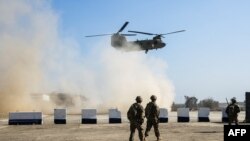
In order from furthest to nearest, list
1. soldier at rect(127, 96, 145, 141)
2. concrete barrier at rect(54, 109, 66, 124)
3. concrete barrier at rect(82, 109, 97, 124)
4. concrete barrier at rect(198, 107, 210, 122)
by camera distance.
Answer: concrete barrier at rect(198, 107, 210, 122)
concrete barrier at rect(54, 109, 66, 124)
concrete barrier at rect(82, 109, 97, 124)
soldier at rect(127, 96, 145, 141)

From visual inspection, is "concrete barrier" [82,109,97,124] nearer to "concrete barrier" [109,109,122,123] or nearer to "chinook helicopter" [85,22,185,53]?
"concrete barrier" [109,109,122,123]

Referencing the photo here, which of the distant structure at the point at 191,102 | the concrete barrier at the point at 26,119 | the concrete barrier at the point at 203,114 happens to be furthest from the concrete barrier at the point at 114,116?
the distant structure at the point at 191,102

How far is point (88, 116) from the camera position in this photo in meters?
32.1

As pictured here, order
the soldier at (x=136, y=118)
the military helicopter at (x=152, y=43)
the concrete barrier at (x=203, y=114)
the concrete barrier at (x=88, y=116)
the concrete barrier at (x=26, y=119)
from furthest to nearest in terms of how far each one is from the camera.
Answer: the military helicopter at (x=152, y=43), the concrete barrier at (x=203, y=114), the concrete barrier at (x=26, y=119), the concrete barrier at (x=88, y=116), the soldier at (x=136, y=118)

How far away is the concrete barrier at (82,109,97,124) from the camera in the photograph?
3187 centimetres

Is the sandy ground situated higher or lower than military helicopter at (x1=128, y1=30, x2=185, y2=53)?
lower

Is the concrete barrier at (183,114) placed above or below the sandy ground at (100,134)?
above

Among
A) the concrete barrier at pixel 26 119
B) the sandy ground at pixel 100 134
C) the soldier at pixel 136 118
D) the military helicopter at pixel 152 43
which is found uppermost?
the military helicopter at pixel 152 43

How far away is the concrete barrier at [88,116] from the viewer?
105 ft

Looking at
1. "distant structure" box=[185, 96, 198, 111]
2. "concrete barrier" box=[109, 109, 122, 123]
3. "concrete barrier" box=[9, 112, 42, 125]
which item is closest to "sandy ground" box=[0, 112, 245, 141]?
"concrete barrier" box=[9, 112, 42, 125]

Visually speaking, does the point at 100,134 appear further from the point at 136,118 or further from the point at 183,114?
the point at 183,114

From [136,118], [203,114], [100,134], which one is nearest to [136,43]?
[203,114]

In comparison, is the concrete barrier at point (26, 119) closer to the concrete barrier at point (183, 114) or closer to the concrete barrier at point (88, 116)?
the concrete barrier at point (88, 116)

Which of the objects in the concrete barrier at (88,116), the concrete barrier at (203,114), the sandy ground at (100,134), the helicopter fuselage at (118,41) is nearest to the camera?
the sandy ground at (100,134)
